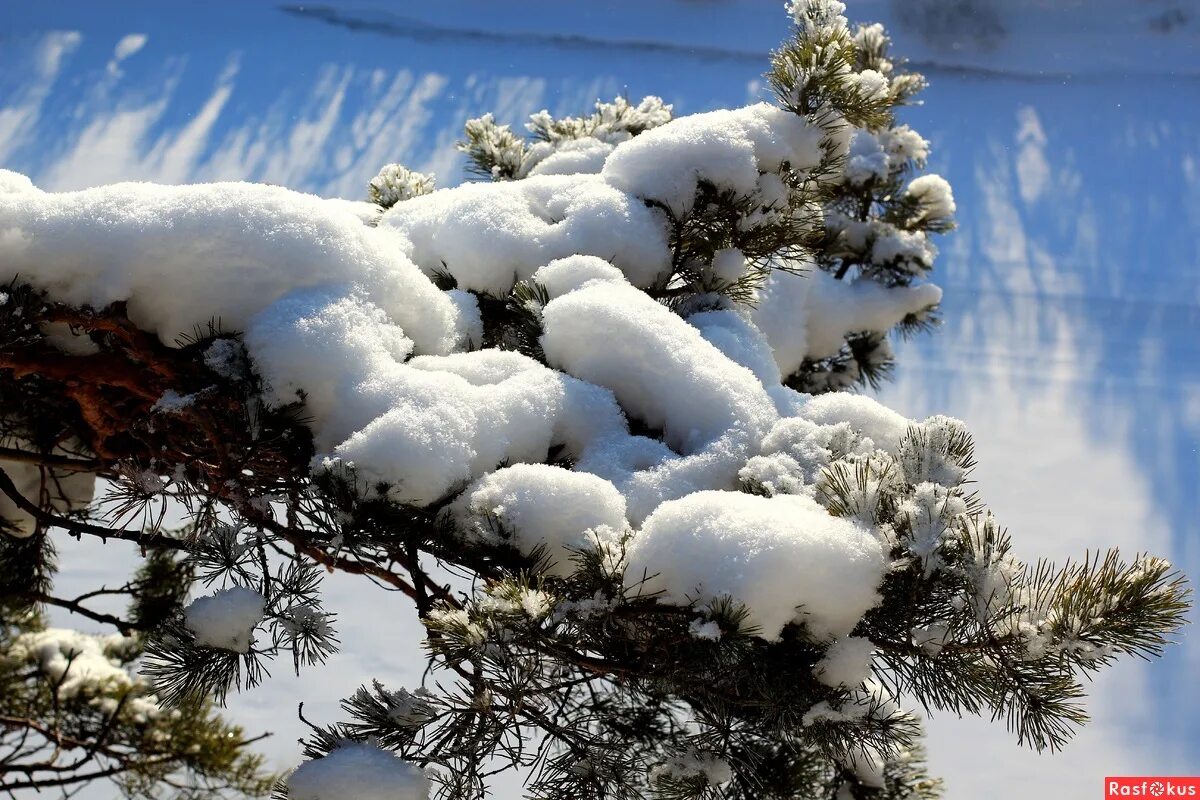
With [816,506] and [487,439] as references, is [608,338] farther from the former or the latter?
[816,506]

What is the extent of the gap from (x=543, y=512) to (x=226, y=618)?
1.31 ft

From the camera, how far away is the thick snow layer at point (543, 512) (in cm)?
123

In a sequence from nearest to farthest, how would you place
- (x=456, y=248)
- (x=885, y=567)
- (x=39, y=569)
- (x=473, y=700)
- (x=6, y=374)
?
(x=885, y=567) → (x=473, y=700) → (x=6, y=374) → (x=456, y=248) → (x=39, y=569)

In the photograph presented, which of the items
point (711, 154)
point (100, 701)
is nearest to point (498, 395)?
point (711, 154)

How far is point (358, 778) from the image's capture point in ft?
3.87

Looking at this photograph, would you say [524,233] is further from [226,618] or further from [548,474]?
[226,618]

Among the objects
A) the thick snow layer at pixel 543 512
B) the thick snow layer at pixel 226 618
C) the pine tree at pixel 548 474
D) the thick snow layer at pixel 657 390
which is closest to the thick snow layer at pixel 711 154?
the pine tree at pixel 548 474

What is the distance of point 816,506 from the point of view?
1.20 meters

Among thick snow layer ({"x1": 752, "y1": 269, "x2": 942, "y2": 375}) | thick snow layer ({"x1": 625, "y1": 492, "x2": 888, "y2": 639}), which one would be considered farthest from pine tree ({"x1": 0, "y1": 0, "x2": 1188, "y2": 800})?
thick snow layer ({"x1": 752, "y1": 269, "x2": 942, "y2": 375})

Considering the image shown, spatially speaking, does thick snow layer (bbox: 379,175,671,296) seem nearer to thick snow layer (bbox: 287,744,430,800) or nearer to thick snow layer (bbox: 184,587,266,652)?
thick snow layer (bbox: 184,587,266,652)

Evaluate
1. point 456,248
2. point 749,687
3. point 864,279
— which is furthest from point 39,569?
point 864,279

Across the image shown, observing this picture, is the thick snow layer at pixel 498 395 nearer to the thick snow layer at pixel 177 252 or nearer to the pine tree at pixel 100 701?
the thick snow layer at pixel 177 252

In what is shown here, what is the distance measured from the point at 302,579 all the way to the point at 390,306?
393 mm

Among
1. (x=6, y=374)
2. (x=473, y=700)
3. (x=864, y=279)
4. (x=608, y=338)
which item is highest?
(x=864, y=279)
